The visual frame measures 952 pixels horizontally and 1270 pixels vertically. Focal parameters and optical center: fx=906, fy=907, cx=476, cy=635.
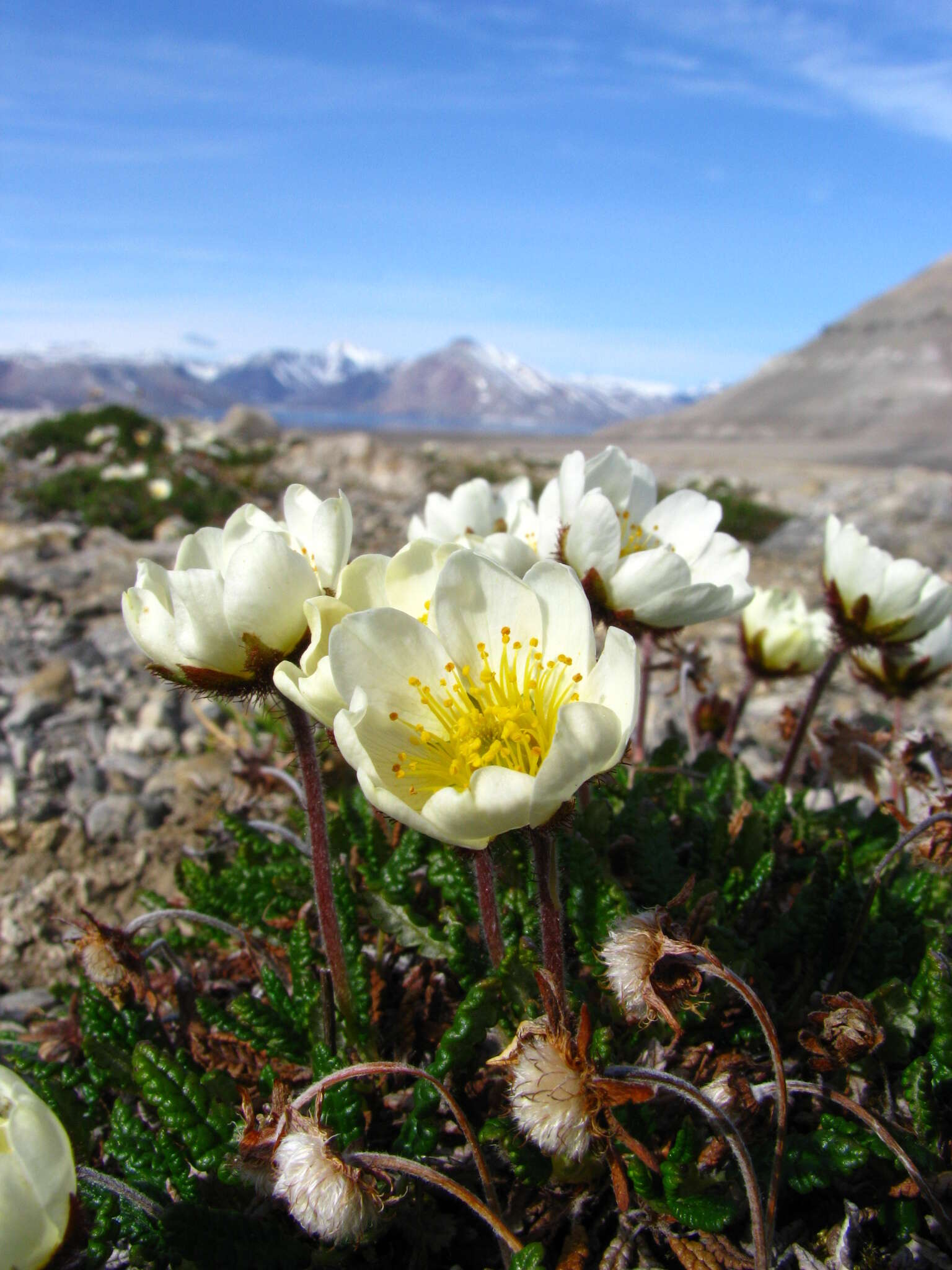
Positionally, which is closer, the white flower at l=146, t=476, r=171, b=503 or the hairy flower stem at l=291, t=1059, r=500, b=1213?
the hairy flower stem at l=291, t=1059, r=500, b=1213

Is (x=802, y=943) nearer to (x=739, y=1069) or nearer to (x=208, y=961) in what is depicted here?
(x=739, y=1069)

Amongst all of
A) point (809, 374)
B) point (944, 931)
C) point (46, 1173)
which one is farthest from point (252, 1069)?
point (809, 374)

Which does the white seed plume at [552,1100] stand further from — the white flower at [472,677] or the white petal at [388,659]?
the white petal at [388,659]

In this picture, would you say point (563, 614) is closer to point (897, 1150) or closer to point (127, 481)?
point (897, 1150)

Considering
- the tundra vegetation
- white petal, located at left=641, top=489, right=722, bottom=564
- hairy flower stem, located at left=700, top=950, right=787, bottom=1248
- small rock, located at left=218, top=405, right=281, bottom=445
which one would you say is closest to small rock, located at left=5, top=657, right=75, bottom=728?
the tundra vegetation

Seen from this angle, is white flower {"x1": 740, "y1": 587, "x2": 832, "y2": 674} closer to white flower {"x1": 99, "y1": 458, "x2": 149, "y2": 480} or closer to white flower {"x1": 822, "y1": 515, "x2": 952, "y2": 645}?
white flower {"x1": 822, "y1": 515, "x2": 952, "y2": 645}

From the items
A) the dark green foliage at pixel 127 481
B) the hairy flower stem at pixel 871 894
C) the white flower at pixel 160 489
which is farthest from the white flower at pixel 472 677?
the white flower at pixel 160 489
